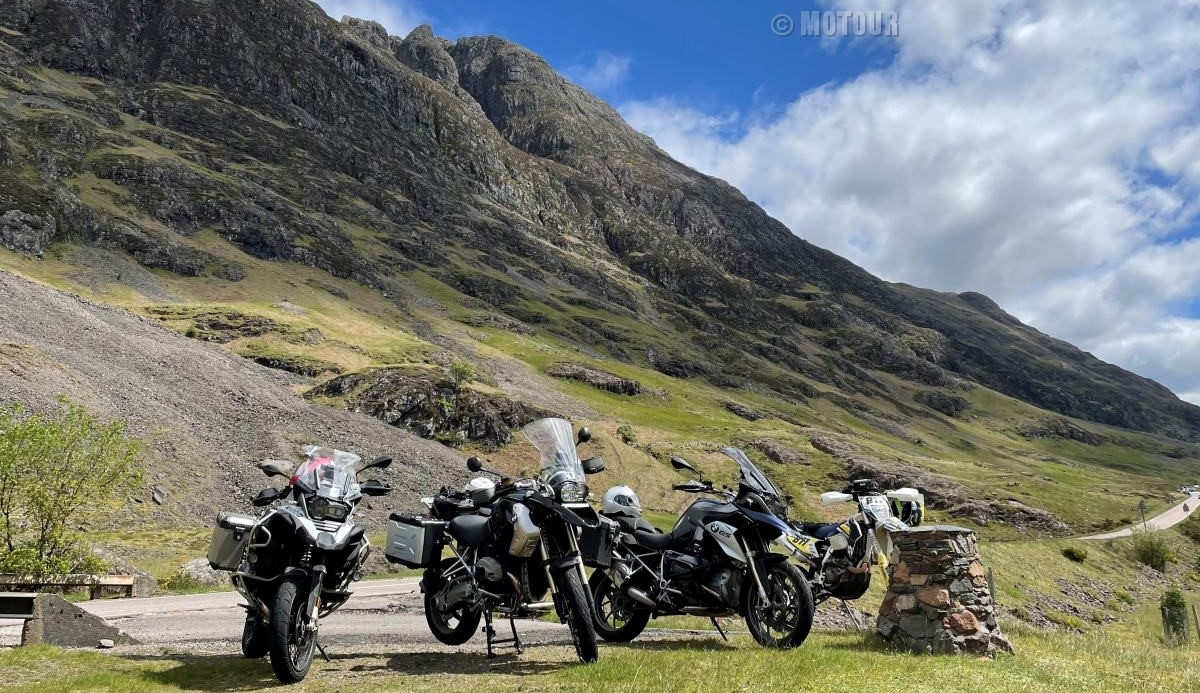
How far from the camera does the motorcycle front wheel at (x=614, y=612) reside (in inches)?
415

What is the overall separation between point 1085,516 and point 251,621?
308ft

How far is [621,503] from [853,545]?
15.9 feet

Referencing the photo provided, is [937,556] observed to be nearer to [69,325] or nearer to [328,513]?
[328,513]

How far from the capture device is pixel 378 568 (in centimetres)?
2680

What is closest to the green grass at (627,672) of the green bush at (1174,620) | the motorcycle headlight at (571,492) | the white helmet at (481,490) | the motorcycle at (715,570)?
the motorcycle at (715,570)

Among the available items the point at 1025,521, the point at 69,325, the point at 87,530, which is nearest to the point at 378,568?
the point at 87,530

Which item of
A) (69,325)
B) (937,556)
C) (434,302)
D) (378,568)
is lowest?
(378,568)

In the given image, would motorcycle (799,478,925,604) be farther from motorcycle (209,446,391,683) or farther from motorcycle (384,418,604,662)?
motorcycle (209,446,391,683)

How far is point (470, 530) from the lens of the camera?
996 centimetres

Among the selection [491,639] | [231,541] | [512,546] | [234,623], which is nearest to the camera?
[231,541]

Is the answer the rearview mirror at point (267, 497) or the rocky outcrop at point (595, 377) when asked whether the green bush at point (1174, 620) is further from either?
the rocky outcrop at point (595, 377)

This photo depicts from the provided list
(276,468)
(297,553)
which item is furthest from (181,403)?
(297,553)

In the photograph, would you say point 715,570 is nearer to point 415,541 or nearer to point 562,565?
point 562,565

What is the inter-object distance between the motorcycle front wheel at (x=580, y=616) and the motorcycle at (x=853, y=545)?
16.3ft
